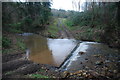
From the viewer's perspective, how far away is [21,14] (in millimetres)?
17625

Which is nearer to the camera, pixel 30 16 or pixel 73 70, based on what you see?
pixel 73 70

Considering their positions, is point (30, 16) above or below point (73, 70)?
above

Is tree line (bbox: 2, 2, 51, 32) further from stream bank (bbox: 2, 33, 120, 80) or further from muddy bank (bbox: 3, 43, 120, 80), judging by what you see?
muddy bank (bbox: 3, 43, 120, 80)

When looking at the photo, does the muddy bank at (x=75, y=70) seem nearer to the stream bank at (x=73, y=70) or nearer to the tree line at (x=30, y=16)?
the stream bank at (x=73, y=70)

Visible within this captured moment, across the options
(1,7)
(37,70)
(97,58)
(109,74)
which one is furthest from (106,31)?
(1,7)

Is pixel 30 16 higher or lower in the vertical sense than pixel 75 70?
higher

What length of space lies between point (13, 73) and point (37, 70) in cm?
136

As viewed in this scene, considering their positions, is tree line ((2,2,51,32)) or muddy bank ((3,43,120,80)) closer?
muddy bank ((3,43,120,80))

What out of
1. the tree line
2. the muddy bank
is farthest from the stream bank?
the tree line

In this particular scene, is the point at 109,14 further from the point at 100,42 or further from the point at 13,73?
the point at 13,73

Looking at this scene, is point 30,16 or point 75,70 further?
point 30,16

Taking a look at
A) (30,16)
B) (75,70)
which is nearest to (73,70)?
(75,70)

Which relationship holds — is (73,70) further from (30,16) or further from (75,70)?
(30,16)

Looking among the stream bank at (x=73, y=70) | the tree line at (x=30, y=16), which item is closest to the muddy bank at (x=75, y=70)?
the stream bank at (x=73, y=70)
